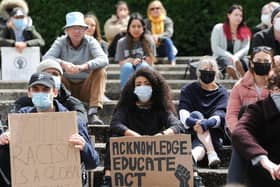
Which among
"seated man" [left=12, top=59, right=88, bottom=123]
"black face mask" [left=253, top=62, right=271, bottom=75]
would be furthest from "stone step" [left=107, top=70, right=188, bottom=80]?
"black face mask" [left=253, top=62, right=271, bottom=75]

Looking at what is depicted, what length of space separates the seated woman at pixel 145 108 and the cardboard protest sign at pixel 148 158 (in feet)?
1.85

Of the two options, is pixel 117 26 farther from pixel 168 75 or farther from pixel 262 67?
pixel 262 67

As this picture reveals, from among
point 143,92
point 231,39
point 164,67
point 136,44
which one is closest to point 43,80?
point 143,92

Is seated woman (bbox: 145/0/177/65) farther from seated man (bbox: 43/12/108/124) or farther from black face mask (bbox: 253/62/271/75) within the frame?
black face mask (bbox: 253/62/271/75)

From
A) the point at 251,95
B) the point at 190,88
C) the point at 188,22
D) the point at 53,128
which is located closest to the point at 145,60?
the point at 190,88

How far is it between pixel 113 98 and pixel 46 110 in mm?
3501

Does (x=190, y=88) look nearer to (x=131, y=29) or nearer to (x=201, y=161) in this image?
(x=201, y=161)

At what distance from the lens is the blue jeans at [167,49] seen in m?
11.9

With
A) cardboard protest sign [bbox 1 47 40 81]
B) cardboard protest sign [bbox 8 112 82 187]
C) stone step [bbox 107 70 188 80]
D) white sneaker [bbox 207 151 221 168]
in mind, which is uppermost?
cardboard protest sign [bbox 1 47 40 81]

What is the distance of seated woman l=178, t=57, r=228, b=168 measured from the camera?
7.67 meters

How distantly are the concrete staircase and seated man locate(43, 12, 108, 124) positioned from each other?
1.03 feet

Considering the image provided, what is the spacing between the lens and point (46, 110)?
6785 mm

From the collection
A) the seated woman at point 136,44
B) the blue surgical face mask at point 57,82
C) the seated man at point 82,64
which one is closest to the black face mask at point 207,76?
the seated man at point 82,64

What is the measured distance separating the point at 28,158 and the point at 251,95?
2223 mm
